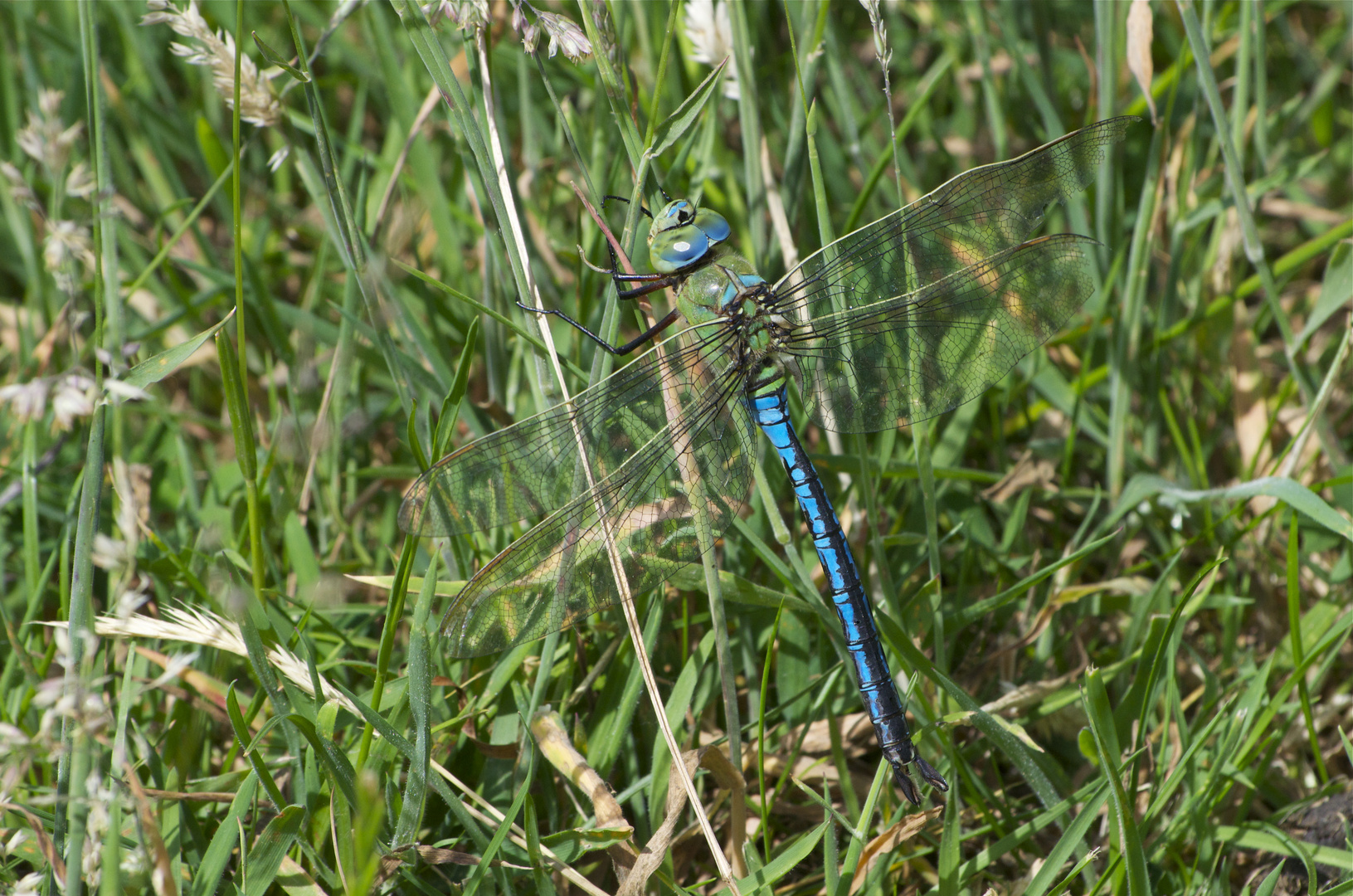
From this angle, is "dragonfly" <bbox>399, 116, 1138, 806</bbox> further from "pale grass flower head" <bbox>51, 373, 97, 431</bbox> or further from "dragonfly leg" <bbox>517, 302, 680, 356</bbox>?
"pale grass flower head" <bbox>51, 373, 97, 431</bbox>

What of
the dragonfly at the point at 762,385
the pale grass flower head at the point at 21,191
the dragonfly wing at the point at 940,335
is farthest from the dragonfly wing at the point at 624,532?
the pale grass flower head at the point at 21,191

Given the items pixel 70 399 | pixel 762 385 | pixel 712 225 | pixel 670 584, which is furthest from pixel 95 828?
pixel 712 225

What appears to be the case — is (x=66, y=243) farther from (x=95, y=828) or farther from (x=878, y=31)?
(x=878, y=31)

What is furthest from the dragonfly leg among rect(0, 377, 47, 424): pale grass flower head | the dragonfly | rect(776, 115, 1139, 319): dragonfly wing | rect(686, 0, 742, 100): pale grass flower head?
rect(0, 377, 47, 424): pale grass flower head

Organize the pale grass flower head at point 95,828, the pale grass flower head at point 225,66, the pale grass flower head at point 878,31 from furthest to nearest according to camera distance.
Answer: the pale grass flower head at point 225,66, the pale grass flower head at point 878,31, the pale grass flower head at point 95,828

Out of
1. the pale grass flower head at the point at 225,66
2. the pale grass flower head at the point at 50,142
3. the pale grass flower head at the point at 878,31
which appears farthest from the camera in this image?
the pale grass flower head at the point at 225,66

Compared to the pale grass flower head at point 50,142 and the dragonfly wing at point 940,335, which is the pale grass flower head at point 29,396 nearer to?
the pale grass flower head at point 50,142

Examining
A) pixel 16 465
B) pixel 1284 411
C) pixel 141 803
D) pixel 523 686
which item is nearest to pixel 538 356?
pixel 523 686
